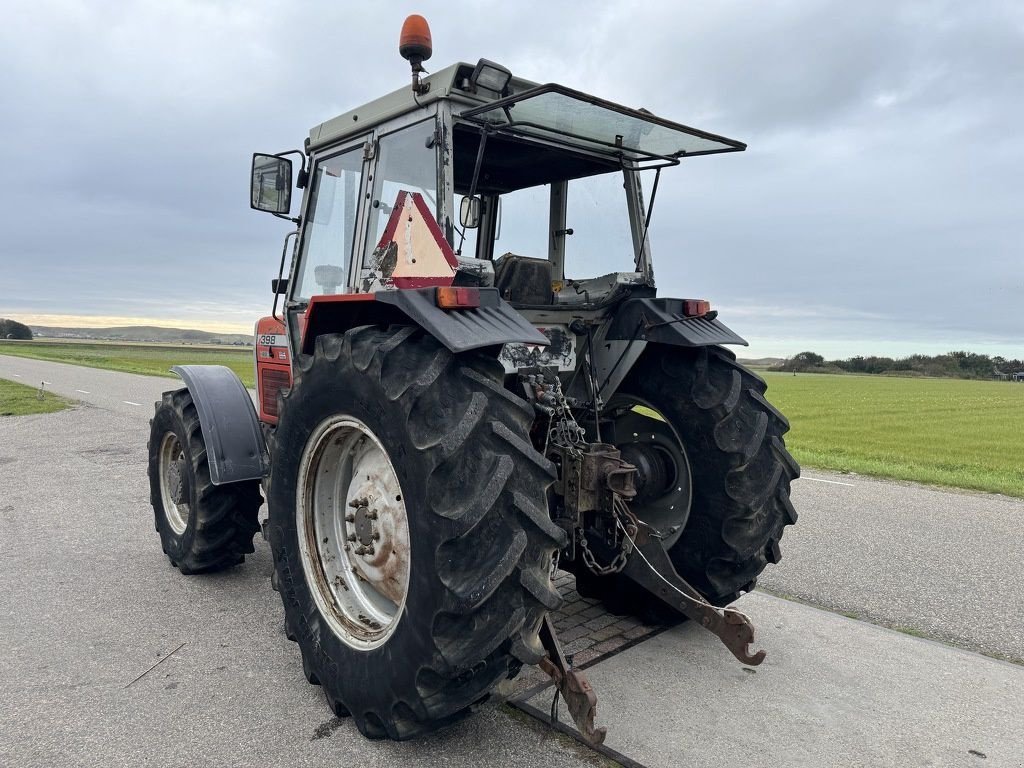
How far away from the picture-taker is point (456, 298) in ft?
8.78

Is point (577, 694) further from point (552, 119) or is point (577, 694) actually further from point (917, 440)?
point (917, 440)

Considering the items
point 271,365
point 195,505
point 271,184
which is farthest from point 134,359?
point 271,184

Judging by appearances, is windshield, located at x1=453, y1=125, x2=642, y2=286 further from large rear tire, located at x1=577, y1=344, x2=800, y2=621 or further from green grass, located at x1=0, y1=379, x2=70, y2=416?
green grass, located at x1=0, y1=379, x2=70, y2=416

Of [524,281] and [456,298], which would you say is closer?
[456,298]

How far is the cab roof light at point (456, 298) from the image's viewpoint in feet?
8.75

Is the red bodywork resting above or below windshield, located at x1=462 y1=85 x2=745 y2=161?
below

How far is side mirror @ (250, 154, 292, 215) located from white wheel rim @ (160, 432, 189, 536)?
1729 millimetres

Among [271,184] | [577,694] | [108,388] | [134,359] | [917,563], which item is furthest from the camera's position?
[134,359]

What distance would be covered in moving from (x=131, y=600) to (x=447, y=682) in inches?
109

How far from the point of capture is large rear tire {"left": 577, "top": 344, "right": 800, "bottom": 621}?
3.54 metres

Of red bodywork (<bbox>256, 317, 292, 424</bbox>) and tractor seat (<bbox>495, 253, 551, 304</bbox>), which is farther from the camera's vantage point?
red bodywork (<bbox>256, 317, 292, 424</bbox>)

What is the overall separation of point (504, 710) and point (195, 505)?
2472 millimetres

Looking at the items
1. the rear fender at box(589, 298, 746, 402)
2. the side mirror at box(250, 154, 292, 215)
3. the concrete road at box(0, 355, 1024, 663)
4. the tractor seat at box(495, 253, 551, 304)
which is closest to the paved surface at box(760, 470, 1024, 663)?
the concrete road at box(0, 355, 1024, 663)

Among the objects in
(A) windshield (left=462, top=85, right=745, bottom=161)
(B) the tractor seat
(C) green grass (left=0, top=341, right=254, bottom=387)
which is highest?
(A) windshield (left=462, top=85, right=745, bottom=161)
